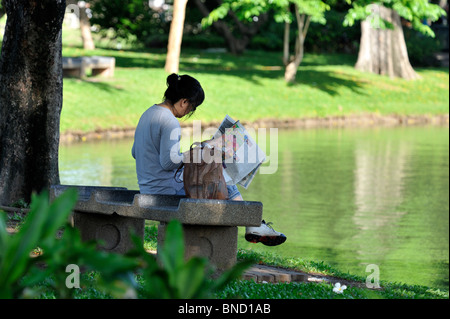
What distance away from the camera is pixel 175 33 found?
2569 cm

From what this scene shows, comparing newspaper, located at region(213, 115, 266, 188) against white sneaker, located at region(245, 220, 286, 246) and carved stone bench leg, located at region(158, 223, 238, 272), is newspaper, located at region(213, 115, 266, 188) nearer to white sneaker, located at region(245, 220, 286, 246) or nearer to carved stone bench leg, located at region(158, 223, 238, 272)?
white sneaker, located at region(245, 220, 286, 246)

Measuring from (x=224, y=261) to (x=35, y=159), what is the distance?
3264 mm

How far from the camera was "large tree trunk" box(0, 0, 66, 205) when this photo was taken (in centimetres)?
856

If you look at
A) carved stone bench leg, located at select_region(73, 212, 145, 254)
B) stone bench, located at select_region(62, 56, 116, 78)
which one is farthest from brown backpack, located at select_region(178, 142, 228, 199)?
stone bench, located at select_region(62, 56, 116, 78)

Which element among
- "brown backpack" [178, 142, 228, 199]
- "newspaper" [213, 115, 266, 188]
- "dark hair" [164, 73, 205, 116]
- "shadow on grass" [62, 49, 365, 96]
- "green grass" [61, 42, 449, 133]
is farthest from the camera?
"shadow on grass" [62, 49, 365, 96]

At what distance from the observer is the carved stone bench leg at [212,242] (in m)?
6.02

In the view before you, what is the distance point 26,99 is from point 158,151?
259 cm

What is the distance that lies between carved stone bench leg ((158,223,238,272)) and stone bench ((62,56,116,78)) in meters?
18.1

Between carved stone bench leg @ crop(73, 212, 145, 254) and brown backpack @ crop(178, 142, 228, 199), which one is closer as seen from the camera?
brown backpack @ crop(178, 142, 228, 199)

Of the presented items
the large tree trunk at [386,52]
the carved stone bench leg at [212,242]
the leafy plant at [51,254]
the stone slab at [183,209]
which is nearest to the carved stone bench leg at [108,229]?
the stone slab at [183,209]

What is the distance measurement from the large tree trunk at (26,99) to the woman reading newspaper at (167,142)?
2.34 m

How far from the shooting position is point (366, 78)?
32.1 meters

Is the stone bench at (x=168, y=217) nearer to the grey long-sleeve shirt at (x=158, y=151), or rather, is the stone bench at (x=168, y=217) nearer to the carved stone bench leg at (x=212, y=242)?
the carved stone bench leg at (x=212, y=242)
